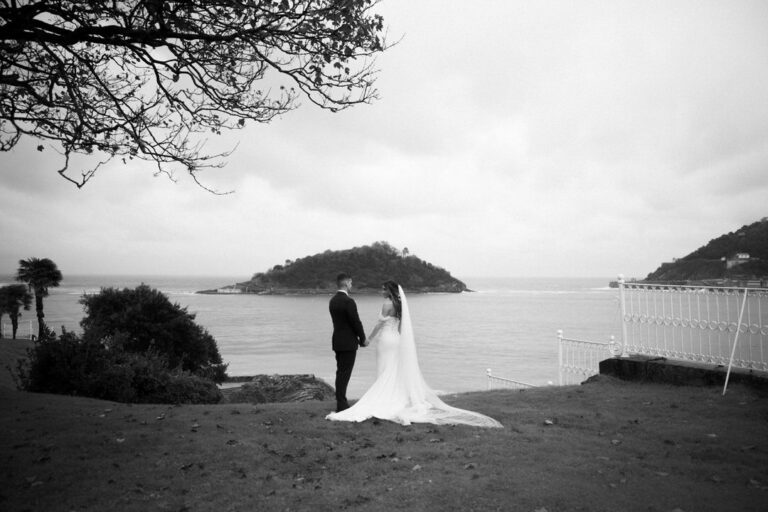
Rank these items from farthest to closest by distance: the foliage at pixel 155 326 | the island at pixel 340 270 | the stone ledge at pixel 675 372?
1. the island at pixel 340 270
2. the foliage at pixel 155 326
3. the stone ledge at pixel 675 372

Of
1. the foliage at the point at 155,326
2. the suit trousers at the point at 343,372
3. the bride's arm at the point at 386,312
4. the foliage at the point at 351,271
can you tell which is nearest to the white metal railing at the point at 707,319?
the bride's arm at the point at 386,312

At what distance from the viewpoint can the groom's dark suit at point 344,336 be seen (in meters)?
9.41

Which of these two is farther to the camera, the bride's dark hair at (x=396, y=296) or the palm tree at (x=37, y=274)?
the palm tree at (x=37, y=274)

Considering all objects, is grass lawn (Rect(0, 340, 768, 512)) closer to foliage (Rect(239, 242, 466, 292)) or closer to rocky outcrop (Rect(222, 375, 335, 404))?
rocky outcrop (Rect(222, 375, 335, 404))

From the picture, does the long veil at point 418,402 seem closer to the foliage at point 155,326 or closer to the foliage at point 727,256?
the foliage at point 155,326

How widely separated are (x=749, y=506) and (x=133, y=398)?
13.1 metres

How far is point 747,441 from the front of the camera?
7.20 metres

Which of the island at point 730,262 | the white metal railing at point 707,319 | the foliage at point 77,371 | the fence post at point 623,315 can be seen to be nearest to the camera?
the white metal railing at point 707,319

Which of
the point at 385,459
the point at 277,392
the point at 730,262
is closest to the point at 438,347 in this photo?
the point at 730,262

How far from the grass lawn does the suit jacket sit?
137 cm

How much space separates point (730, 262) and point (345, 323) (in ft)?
91.7

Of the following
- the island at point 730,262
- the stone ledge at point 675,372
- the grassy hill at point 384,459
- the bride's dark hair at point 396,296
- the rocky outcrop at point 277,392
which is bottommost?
the rocky outcrop at point 277,392

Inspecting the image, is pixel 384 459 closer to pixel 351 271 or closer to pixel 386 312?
pixel 386 312

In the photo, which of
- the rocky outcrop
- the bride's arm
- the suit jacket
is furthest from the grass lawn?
the rocky outcrop
